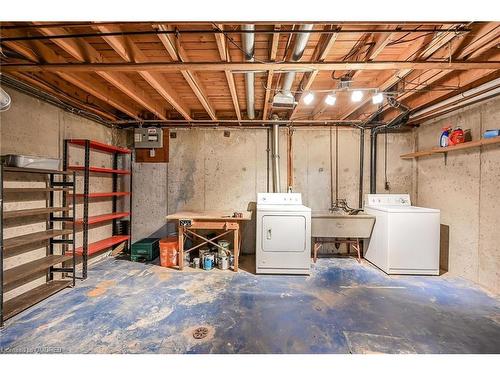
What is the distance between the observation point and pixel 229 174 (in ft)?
14.8

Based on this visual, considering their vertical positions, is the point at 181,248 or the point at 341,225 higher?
the point at 341,225

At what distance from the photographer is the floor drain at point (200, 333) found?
1.99m

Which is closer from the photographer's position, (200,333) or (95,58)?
(200,333)

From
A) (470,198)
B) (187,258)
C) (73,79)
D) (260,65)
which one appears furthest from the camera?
(187,258)

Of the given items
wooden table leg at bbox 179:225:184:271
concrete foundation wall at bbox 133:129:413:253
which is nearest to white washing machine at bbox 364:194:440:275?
concrete foundation wall at bbox 133:129:413:253

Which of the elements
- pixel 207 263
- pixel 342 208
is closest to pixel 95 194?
pixel 207 263

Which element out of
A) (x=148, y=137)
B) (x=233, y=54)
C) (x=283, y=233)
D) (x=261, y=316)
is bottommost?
(x=261, y=316)

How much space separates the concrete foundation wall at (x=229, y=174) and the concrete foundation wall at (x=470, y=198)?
1.19 m

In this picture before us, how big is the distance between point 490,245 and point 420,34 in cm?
278

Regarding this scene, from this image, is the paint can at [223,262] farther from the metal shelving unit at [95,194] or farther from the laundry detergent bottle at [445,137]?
the laundry detergent bottle at [445,137]

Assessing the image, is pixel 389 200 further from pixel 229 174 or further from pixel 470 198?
pixel 229 174

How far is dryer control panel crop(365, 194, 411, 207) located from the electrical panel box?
4.17 m

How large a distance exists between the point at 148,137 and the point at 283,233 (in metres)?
3.14
